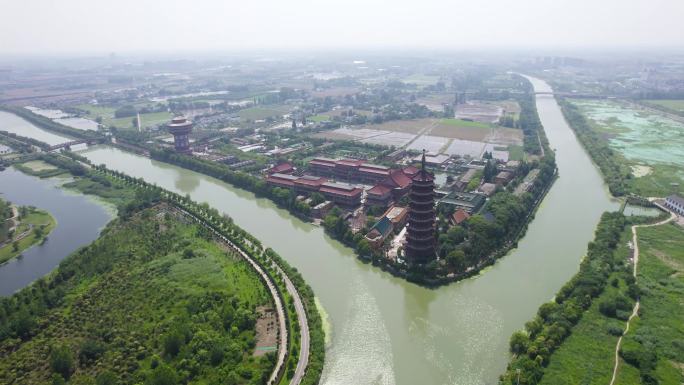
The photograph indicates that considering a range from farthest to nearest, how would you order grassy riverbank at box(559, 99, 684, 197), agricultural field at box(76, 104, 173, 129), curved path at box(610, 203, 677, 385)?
agricultural field at box(76, 104, 173, 129), grassy riverbank at box(559, 99, 684, 197), curved path at box(610, 203, 677, 385)

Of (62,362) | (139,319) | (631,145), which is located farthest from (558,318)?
(631,145)

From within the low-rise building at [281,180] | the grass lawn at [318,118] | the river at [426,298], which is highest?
the grass lawn at [318,118]

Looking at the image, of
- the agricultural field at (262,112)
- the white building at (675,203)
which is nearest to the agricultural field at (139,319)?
the white building at (675,203)

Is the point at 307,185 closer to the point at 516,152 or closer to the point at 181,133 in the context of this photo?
the point at 181,133

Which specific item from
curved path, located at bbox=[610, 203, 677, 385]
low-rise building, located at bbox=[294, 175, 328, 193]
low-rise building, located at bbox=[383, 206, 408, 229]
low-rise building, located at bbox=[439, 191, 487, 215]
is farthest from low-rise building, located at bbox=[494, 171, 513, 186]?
low-rise building, located at bbox=[294, 175, 328, 193]

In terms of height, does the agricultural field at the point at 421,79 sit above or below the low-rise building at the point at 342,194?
above

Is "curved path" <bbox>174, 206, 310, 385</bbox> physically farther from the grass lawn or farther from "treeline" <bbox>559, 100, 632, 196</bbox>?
the grass lawn

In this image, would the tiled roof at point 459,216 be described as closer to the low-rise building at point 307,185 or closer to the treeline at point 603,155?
the low-rise building at point 307,185

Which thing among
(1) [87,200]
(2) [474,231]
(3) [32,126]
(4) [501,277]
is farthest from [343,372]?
(3) [32,126]
